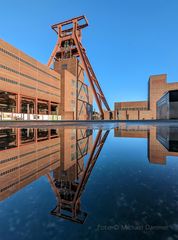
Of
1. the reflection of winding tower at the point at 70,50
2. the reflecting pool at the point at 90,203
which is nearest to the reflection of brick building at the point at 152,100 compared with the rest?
the reflection of winding tower at the point at 70,50

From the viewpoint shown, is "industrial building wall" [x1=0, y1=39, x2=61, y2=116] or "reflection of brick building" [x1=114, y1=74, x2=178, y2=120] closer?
"industrial building wall" [x1=0, y1=39, x2=61, y2=116]

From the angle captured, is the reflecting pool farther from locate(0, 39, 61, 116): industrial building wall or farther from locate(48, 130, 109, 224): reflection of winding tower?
locate(0, 39, 61, 116): industrial building wall

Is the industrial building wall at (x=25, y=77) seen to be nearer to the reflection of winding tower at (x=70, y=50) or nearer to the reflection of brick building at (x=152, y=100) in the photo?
the reflection of winding tower at (x=70, y=50)

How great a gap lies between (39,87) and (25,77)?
547cm

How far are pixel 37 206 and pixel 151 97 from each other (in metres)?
79.0

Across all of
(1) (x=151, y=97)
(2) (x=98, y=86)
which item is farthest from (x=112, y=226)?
(1) (x=151, y=97)

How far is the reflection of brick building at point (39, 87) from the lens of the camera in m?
31.8

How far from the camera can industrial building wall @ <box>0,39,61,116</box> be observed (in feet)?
101

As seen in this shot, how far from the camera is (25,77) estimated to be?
118 ft

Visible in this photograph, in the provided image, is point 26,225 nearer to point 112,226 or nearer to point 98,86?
point 112,226

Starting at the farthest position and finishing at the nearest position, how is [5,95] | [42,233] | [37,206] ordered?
[5,95], [37,206], [42,233]

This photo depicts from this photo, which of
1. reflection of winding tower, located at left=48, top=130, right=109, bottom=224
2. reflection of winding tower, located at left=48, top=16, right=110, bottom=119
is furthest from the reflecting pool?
reflection of winding tower, located at left=48, top=16, right=110, bottom=119

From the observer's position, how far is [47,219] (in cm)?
107

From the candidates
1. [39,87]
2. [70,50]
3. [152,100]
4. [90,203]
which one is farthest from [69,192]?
[152,100]
